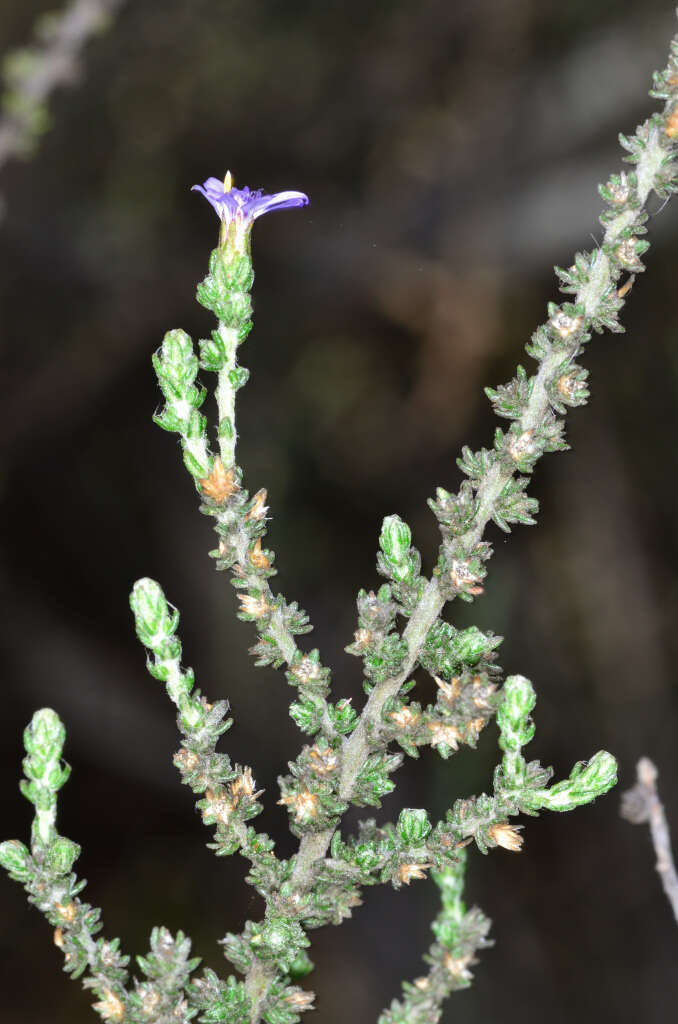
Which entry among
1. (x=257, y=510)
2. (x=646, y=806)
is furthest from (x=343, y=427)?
(x=646, y=806)

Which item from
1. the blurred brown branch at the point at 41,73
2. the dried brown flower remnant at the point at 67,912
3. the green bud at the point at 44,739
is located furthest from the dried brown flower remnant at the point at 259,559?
the blurred brown branch at the point at 41,73

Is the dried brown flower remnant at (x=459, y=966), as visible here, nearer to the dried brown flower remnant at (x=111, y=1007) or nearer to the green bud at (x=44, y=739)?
the dried brown flower remnant at (x=111, y=1007)

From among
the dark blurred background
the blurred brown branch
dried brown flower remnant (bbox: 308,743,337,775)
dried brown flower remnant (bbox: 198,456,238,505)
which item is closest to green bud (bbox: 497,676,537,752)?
dried brown flower remnant (bbox: 308,743,337,775)

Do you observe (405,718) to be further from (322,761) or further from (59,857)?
(59,857)

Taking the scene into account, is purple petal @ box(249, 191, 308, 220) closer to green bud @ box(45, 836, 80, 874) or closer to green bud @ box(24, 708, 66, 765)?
green bud @ box(24, 708, 66, 765)

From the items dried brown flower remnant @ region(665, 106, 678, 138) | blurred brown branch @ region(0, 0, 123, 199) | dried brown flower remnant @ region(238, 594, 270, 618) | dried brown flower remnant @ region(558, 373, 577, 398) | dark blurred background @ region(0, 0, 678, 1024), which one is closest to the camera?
dried brown flower remnant @ region(665, 106, 678, 138)
